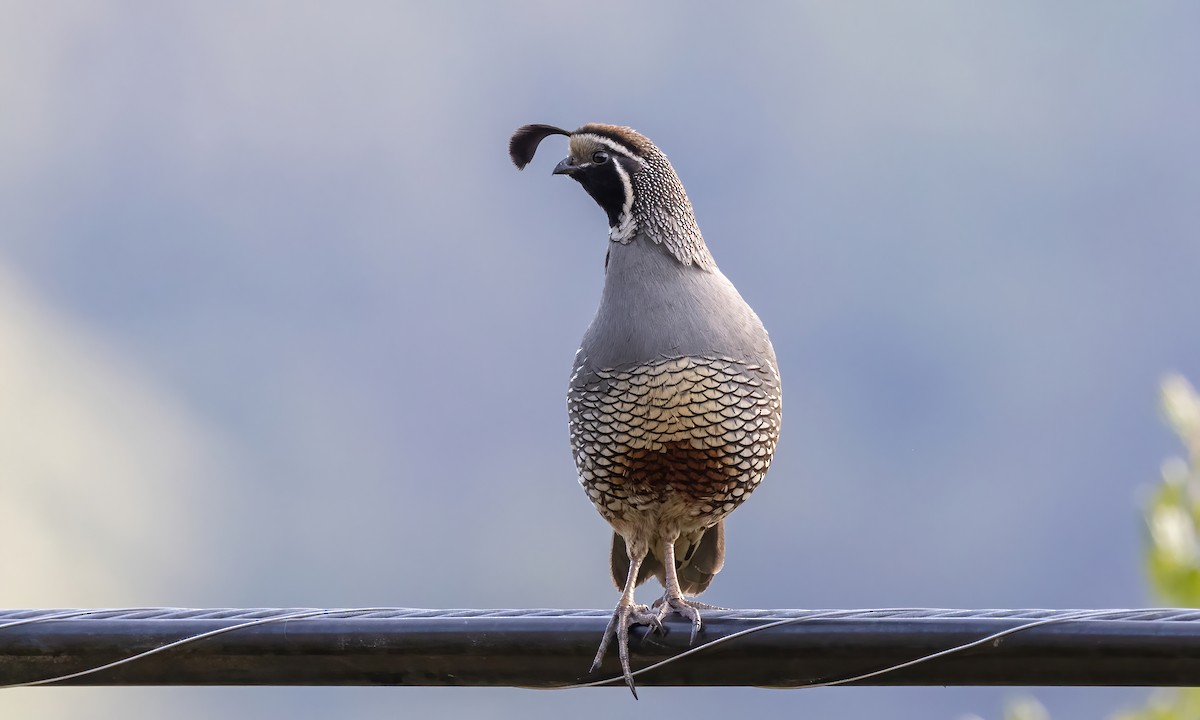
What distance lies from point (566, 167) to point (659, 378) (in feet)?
2.45

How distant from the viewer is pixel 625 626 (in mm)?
3598

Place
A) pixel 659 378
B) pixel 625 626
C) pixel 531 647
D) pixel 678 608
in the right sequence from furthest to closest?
pixel 659 378
pixel 678 608
pixel 625 626
pixel 531 647

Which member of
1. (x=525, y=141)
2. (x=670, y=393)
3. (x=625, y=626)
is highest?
(x=525, y=141)

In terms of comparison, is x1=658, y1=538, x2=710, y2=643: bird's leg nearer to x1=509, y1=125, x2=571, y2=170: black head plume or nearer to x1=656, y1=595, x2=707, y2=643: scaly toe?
x1=656, y1=595, x2=707, y2=643: scaly toe

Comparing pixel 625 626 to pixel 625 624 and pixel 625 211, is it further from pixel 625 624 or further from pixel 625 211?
pixel 625 211

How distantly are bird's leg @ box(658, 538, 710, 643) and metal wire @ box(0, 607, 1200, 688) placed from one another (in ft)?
1.02

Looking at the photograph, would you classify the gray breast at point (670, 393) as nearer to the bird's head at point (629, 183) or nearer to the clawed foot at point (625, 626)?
the bird's head at point (629, 183)

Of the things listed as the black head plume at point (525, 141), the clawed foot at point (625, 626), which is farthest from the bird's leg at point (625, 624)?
the black head plume at point (525, 141)

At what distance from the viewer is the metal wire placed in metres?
2.89

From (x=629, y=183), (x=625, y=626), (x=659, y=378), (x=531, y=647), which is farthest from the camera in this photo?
(x=629, y=183)

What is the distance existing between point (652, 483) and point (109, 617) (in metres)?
1.62

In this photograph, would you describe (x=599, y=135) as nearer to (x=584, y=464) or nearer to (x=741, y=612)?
(x=584, y=464)

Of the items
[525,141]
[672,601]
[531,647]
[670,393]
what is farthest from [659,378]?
[531,647]

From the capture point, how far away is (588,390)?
423cm
